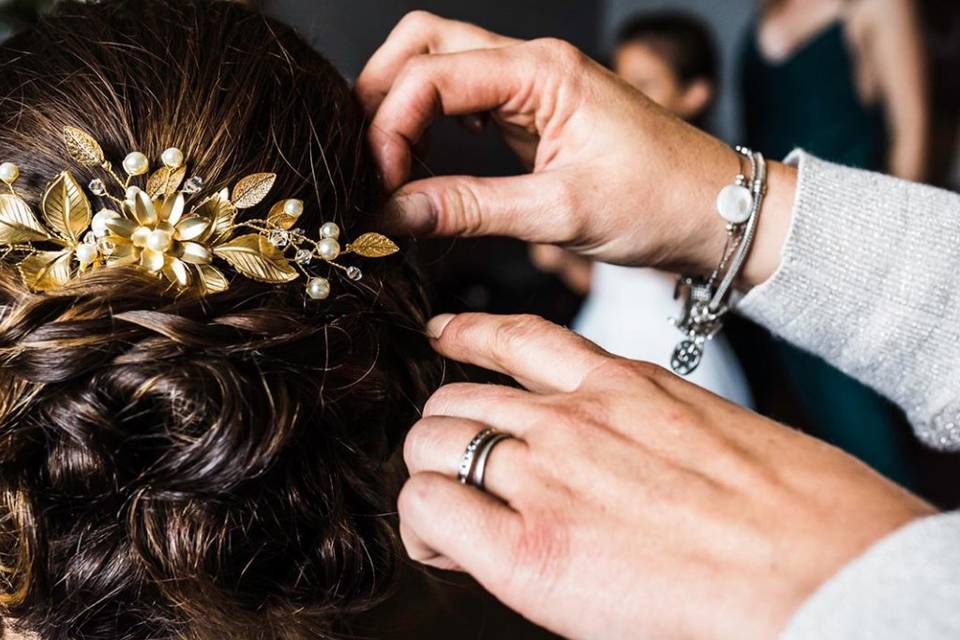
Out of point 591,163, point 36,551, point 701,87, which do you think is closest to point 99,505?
point 36,551

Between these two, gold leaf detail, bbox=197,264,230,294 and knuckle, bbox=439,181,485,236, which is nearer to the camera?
gold leaf detail, bbox=197,264,230,294

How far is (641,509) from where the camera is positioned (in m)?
0.58

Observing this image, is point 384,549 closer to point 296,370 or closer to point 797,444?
point 296,370

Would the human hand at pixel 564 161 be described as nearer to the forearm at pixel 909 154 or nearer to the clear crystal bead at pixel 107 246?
the clear crystal bead at pixel 107 246

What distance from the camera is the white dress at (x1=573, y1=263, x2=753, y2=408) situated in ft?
6.20

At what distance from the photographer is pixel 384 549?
750 millimetres

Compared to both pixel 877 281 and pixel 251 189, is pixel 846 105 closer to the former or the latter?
pixel 877 281

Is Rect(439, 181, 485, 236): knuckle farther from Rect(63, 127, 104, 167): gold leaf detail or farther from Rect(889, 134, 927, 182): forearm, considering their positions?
Rect(889, 134, 927, 182): forearm

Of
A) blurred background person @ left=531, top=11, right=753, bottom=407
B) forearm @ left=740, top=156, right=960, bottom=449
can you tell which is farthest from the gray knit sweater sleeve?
blurred background person @ left=531, top=11, right=753, bottom=407

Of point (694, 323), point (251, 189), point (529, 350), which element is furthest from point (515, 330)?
point (694, 323)

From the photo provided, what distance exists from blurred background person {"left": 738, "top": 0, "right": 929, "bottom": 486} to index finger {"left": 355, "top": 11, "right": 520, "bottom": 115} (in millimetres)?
1587

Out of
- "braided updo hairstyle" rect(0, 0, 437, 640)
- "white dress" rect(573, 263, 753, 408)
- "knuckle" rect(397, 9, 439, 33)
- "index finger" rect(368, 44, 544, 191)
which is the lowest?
"white dress" rect(573, 263, 753, 408)

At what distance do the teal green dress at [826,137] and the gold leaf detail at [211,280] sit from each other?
1857mm

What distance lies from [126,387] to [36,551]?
0.15 m
